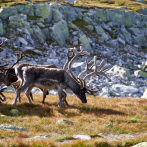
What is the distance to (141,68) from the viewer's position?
1654 inches

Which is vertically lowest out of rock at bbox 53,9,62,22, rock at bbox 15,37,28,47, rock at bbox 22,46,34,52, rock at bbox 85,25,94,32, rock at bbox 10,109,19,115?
rock at bbox 22,46,34,52

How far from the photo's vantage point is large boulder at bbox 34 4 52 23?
47.1 meters

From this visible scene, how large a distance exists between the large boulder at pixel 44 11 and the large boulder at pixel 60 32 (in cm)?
275

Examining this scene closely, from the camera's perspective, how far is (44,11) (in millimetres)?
48094

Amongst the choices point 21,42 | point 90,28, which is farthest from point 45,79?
point 90,28

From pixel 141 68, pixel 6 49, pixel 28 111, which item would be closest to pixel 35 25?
pixel 6 49

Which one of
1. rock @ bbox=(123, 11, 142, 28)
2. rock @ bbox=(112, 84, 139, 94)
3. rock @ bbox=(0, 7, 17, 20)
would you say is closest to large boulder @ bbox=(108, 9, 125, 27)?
rock @ bbox=(123, 11, 142, 28)

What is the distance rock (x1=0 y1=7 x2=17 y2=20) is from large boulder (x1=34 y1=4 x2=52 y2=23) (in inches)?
235

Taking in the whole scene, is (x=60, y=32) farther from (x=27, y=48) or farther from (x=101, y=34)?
(x=101, y=34)

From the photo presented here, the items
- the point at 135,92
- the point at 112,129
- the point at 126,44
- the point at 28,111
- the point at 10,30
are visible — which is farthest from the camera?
the point at 126,44

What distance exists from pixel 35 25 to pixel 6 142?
39.9 metres

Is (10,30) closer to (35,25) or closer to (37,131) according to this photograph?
(35,25)

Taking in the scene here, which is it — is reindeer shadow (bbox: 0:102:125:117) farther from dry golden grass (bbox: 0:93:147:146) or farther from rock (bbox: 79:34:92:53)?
rock (bbox: 79:34:92:53)

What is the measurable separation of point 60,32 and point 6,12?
1247 cm
